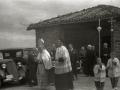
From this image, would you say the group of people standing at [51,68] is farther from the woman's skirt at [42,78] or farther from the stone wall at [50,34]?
the stone wall at [50,34]

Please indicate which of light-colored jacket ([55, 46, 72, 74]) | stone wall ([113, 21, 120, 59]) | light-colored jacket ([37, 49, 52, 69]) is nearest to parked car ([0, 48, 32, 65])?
light-colored jacket ([37, 49, 52, 69])

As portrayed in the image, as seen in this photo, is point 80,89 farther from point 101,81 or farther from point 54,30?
point 54,30

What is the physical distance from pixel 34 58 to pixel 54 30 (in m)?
6.07

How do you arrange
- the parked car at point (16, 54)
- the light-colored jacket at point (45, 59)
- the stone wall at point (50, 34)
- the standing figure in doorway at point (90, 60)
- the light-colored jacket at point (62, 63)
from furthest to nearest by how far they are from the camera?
the stone wall at point (50, 34), the standing figure in doorway at point (90, 60), the parked car at point (16, 54), the light-colored jacket at point (45, 59), the light-colored jacket at point (62, 63)

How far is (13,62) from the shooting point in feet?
32.8

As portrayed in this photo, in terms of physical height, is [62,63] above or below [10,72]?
above

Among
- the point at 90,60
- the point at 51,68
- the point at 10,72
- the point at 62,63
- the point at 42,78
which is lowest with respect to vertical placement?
the point at 42,78

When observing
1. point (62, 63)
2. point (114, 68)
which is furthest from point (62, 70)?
point (114, 68)

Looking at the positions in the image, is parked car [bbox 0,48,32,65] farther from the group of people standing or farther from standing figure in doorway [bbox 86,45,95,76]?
standing figure in doorway [bbox 86,45,95,76]

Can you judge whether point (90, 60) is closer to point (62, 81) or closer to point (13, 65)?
point (13, 65)

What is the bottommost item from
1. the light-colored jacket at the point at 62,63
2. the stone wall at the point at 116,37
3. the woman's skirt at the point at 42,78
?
the woman's skirt at the point at 42,78

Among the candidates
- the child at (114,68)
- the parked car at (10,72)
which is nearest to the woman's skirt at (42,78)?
the parked car at (10,72)

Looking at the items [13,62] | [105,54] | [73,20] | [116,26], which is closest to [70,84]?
[13,62]

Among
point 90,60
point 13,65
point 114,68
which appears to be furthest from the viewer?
point 90,60
